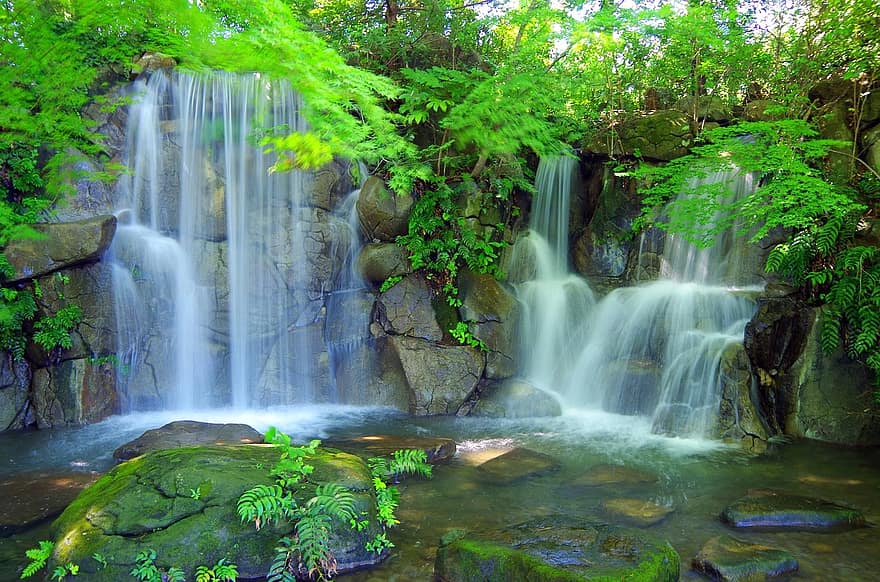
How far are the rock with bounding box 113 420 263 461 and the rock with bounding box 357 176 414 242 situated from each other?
15.0 ft

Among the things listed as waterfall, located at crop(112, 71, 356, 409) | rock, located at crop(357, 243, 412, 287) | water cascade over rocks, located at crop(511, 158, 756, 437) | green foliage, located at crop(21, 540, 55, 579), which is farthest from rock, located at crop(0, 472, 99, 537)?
water cascade over rocks, located at crop(511, 158, 756, 437)

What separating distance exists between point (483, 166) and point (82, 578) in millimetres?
8785

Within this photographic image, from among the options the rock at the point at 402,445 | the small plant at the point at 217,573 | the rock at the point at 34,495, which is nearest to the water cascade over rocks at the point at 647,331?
the rock at the point at 402,445

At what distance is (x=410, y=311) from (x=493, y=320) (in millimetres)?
1402

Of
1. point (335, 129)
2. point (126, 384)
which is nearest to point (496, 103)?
point (335, 129)

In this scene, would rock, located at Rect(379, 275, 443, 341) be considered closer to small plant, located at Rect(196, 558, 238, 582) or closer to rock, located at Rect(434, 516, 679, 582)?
rock, located at Rect(434, 516, 679, 582)

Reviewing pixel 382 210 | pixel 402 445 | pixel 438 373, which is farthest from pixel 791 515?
pixel 382 210

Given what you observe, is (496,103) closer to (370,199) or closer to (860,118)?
(370,199)

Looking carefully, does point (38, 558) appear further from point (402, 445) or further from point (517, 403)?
point (517, 403)

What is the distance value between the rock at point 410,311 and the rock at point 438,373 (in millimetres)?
206

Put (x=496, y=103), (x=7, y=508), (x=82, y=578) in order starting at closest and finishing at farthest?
(x=82, y=578) < (x=7, y=508) < (x=496, y=103)

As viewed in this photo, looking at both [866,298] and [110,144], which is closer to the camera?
[866,298]

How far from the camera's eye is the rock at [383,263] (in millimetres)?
10391

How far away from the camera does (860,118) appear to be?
29.6ft
